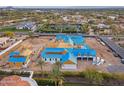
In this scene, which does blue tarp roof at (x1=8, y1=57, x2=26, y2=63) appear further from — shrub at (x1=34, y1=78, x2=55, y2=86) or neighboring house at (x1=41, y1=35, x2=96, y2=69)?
shrub at (x1=34, y1=78, x2=55, y2=86)

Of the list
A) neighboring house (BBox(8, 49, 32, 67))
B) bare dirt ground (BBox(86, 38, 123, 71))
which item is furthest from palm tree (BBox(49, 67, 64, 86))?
bare dirt ground (BBox(86, 38, 123, 71))

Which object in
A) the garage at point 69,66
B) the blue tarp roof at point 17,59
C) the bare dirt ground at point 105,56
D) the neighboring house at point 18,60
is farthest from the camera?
the bare dirt ground at point 105,56

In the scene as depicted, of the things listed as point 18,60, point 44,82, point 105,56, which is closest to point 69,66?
point 44,82

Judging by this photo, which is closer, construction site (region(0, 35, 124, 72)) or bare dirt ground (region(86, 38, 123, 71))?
construction site (region(0, 35, 124, 72))

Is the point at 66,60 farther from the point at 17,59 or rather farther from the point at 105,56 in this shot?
the point at 105,56

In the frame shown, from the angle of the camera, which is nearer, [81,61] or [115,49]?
[81,61]

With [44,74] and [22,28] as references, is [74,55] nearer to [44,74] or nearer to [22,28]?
[44,74]

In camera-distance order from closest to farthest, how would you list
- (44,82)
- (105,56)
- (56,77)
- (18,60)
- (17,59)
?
(56,77) → (44,82) → (18,60) → (17,59) → (105,56)

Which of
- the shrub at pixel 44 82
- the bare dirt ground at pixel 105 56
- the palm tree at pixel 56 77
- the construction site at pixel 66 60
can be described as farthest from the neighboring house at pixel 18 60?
the bare dirt ground at pixel 105 56

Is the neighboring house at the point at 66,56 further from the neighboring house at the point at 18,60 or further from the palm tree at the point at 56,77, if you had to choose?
the palm tree at the point at 56,77

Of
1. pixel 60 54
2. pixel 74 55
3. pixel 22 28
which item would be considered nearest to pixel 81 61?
pixel 74 55

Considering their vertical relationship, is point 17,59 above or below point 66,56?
below
